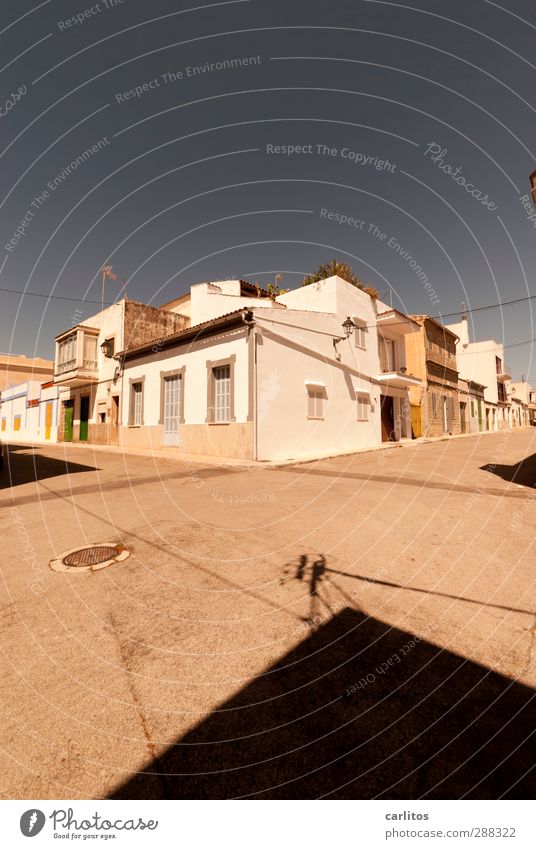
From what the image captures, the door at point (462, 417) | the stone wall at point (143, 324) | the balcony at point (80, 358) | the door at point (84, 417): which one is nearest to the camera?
the stone wall at point (143, 324)

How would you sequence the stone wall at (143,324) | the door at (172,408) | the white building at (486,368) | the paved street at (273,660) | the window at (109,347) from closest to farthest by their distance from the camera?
the paved street at (273,660) < the door at (172,408) < the stone wall at (143,324) < the window at (109,347) < the white building at (486,368)

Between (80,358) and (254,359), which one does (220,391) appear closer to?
(254,359)

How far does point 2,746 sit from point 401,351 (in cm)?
2399

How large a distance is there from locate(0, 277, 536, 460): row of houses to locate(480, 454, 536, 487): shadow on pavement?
6228 millimetres

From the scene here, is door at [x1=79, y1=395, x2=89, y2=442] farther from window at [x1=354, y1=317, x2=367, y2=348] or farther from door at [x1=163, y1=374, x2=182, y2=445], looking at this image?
window at [x1=354, y1=317, x2=367, y2=348]

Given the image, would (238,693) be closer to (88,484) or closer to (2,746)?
(2,746)

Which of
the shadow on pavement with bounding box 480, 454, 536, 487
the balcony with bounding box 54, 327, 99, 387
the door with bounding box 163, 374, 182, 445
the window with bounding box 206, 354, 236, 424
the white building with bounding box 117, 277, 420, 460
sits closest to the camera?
the shadow on pavement with bounding box 480, 454, 536, 487

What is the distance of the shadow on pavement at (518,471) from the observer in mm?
7870

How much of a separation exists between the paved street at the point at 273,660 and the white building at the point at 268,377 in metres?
8.08

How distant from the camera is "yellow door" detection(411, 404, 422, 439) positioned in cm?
2338

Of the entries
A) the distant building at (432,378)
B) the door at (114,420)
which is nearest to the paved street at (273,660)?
the door at (114,420)

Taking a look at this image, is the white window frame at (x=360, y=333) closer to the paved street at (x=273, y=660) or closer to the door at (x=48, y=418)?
the paved street at (x=273, y=660)
